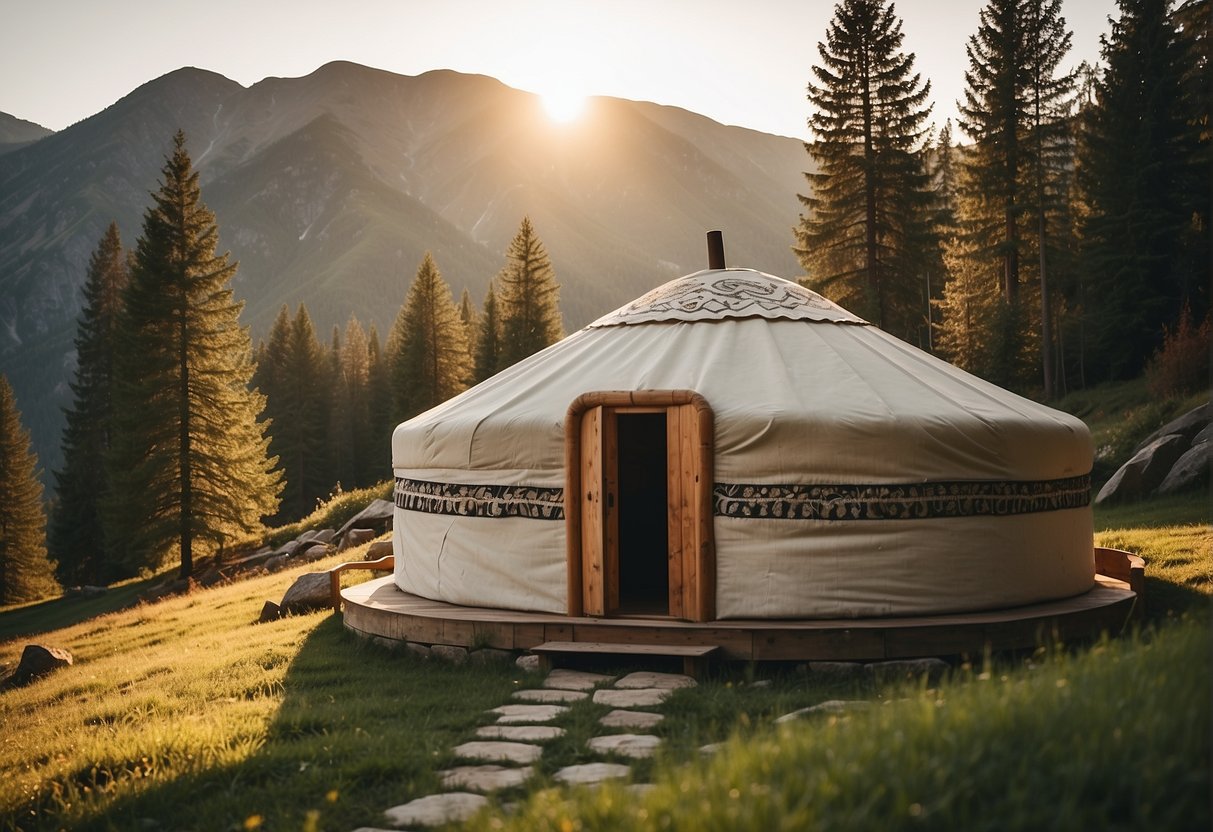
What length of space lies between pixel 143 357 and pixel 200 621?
9.54 metres

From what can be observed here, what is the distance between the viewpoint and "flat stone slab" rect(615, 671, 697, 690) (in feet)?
14.4

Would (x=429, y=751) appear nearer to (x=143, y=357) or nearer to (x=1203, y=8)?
(x=143, y=357)

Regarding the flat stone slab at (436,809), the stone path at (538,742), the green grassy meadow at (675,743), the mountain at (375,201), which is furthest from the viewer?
the mountain at (375,201)

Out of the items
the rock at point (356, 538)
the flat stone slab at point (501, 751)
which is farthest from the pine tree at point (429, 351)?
the flat stone slab at point (501, 751)

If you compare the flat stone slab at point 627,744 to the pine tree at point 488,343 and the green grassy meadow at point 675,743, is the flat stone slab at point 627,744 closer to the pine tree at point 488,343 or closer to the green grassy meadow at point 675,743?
the green grassy meadow at point 675,743

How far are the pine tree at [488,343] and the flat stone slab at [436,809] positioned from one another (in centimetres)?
2569

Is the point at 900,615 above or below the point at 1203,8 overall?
below

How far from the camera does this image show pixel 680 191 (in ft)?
509

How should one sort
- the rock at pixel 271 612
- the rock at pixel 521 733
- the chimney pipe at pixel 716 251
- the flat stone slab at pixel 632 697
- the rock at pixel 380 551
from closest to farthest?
the rock at pixel 521 733 → the flat stone slab at pixel 632 697 → the chimney pipe at pixel 716 251 → the rock at pixel 271 612 → the rock at pixel 380 551

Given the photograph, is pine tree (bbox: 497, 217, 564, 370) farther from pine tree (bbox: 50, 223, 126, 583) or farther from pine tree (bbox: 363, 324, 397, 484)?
pine tree (bbox: 50, 223, 126, 583)

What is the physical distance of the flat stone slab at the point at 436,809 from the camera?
2658 mm

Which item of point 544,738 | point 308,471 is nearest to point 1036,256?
point 544,738

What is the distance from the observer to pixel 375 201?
437 feet

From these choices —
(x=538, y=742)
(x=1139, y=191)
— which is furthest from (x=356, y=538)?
(x=1139, y=191)
